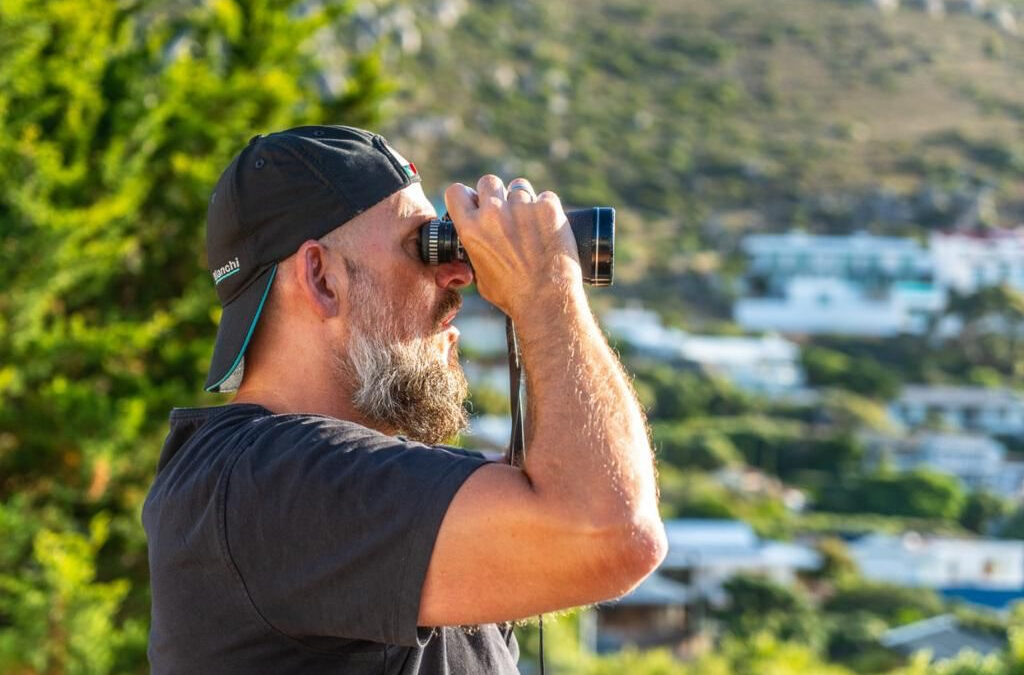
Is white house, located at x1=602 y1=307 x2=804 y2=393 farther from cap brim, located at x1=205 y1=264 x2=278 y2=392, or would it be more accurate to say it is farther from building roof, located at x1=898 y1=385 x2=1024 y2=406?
cap brim, located at x1=205 y1=264 x2=278 y2=392

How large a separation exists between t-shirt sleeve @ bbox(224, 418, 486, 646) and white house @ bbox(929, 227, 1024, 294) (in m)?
57.3

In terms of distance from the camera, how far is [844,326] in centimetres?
5572

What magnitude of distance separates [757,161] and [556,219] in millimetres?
54277

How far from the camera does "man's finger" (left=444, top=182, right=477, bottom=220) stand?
1.42 metres

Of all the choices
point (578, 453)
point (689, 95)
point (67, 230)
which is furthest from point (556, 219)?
point (689, 95)

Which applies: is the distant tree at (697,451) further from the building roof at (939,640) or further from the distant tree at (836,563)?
the building roof at (939,640)

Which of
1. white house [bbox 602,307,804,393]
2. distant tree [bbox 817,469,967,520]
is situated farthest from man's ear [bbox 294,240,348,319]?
white house [bbox 602,307,804,393]

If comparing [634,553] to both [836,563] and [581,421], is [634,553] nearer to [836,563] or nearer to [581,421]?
[581,421]

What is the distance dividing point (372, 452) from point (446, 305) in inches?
13.4

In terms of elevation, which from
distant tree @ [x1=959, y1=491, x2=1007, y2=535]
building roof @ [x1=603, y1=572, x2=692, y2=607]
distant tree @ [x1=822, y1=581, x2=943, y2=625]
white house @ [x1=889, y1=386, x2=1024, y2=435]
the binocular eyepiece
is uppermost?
the binocular eyepiece

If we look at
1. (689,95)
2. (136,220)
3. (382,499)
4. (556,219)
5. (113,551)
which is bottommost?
(113,551)

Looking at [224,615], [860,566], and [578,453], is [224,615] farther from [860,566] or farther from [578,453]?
[860,566]

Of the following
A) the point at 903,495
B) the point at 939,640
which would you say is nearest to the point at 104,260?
the point at 939,640

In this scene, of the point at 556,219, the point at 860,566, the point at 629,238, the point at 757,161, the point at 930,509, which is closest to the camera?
the point at 556,219
